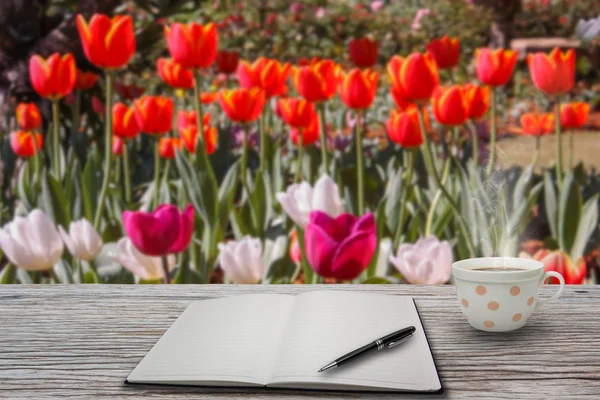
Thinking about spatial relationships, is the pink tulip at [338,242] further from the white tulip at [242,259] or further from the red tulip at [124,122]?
the red tulip at [124,122]

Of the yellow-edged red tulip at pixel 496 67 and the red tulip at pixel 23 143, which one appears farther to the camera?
the red tulip at pixel 23 143

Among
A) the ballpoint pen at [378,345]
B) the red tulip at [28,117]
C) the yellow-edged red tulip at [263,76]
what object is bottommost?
the red tulip at [28,117]

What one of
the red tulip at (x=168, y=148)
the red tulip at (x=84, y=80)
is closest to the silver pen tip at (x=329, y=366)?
the red tulip at (x=168, y=148)

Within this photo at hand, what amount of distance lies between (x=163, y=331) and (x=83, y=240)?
21.8 inches

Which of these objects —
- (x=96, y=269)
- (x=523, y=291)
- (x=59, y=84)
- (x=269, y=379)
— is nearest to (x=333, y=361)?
(x=269, y=379)

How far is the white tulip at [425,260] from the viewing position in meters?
1.05

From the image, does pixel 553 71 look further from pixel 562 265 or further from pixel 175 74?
pixel 175 74

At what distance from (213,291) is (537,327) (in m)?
0.32

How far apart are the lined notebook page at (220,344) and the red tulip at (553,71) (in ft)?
3.22

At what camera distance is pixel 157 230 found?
1.01 metres

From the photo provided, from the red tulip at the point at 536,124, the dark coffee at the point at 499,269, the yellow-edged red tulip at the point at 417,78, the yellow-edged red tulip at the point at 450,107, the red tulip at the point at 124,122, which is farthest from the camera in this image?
the red tulip at the point at 536,124

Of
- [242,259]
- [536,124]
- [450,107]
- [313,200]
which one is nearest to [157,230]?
[242,259]

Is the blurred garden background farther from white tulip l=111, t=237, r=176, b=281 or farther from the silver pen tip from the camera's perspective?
the silver pen tip

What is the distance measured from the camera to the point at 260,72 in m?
1.66
